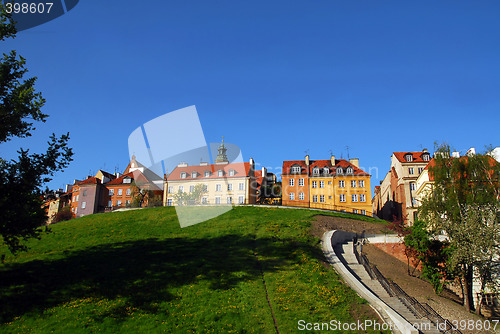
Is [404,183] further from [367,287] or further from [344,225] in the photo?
[367,287]

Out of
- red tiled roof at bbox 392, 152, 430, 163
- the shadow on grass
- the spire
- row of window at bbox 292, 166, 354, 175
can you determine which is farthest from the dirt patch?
the spire

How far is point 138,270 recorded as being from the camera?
31.8 metres

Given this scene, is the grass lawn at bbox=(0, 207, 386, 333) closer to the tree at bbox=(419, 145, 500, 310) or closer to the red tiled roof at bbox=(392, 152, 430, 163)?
the tree at bbox=(419, 145, 500, 310)

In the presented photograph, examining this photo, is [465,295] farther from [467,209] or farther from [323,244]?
[323,244]

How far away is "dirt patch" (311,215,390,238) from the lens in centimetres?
4720

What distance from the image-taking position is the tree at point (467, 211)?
33281 millimetres

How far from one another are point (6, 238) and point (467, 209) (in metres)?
37.5

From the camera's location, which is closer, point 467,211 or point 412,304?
point 412,304

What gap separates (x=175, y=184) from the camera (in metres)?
82.3

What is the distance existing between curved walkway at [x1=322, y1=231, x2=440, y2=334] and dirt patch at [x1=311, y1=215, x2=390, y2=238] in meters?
2.14

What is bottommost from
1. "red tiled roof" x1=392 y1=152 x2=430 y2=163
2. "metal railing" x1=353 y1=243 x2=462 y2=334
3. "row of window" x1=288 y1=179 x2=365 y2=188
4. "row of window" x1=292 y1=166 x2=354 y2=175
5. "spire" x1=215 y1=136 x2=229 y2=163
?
"metal railing" x1=353 y1=243 x2=462 y2=334

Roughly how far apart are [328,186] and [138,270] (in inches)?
1986

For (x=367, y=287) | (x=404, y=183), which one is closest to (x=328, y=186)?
(x=404, y=183)

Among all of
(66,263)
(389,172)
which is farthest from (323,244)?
(389,172)
